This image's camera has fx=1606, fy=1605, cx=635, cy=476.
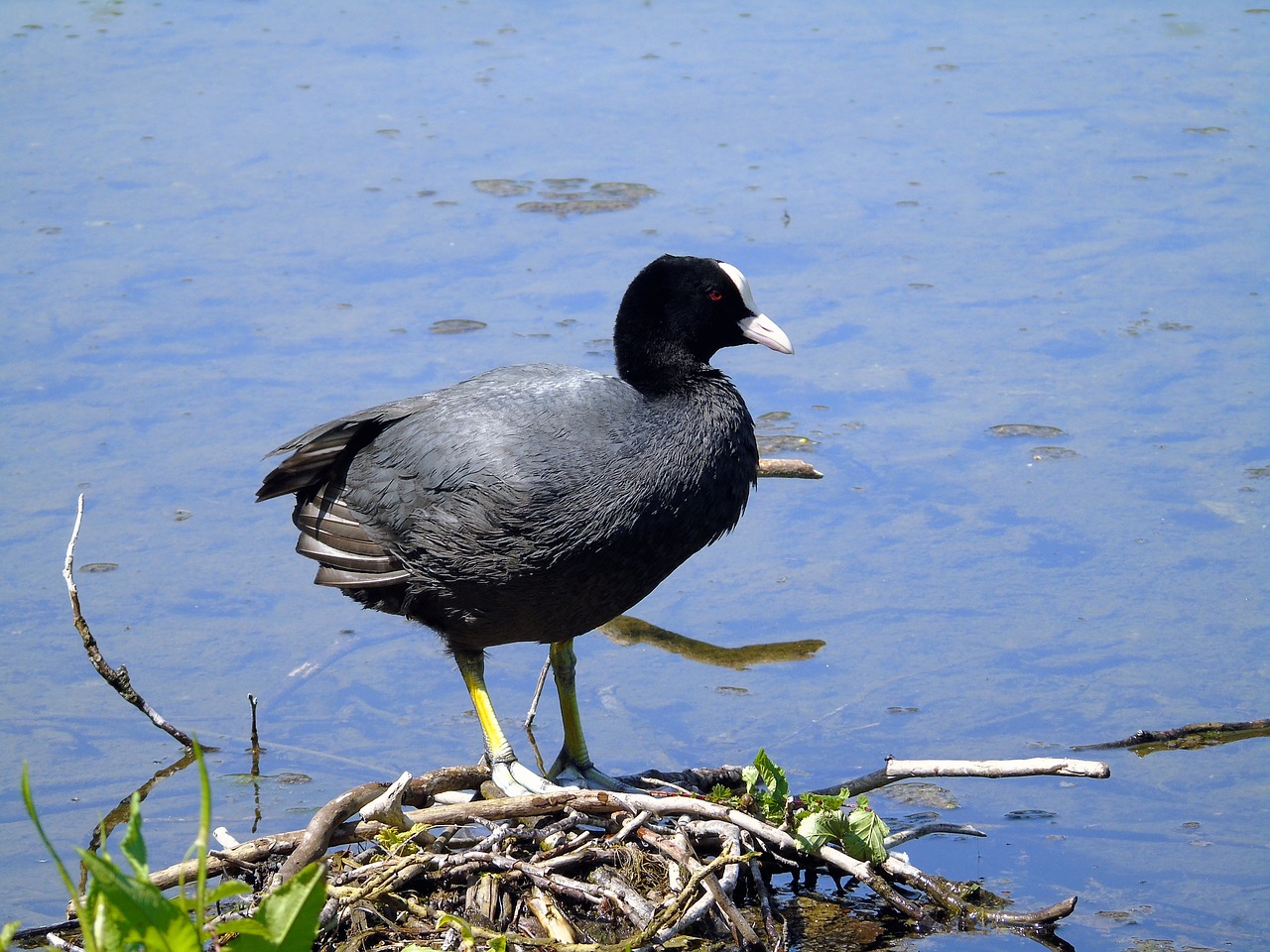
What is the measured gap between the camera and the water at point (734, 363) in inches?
178

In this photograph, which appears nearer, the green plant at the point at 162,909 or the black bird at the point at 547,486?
the green plant at the point at 162,909

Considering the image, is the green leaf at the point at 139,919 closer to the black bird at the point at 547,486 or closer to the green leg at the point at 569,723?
the black bird at the point at 547,486

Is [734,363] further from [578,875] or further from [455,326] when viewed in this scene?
[578,875]

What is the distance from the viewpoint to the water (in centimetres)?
453

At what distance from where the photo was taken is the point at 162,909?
2453mm

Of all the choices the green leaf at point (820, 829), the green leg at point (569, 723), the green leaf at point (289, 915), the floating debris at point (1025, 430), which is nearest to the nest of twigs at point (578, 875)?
the green leaf at point (820, 829)

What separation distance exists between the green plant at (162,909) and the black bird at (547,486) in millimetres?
1401

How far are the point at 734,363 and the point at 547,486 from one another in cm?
308

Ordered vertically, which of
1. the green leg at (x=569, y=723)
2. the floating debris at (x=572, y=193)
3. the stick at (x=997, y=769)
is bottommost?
the green leg at (x=569, y=723)

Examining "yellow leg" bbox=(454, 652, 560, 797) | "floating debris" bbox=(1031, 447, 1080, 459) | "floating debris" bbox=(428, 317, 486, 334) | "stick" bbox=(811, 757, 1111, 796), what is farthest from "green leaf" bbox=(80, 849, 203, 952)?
"floating debris" bbox=(428, 317, 486, 334)

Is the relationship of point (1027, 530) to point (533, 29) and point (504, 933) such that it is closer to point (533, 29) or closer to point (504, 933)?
point (504, 933)

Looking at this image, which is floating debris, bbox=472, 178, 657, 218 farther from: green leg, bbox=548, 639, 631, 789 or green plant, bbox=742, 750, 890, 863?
green plant, bbox=742, 750, 890, 863

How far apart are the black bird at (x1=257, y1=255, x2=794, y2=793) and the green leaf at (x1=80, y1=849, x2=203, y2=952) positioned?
156cm

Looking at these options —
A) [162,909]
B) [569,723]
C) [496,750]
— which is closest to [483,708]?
[496,750]
